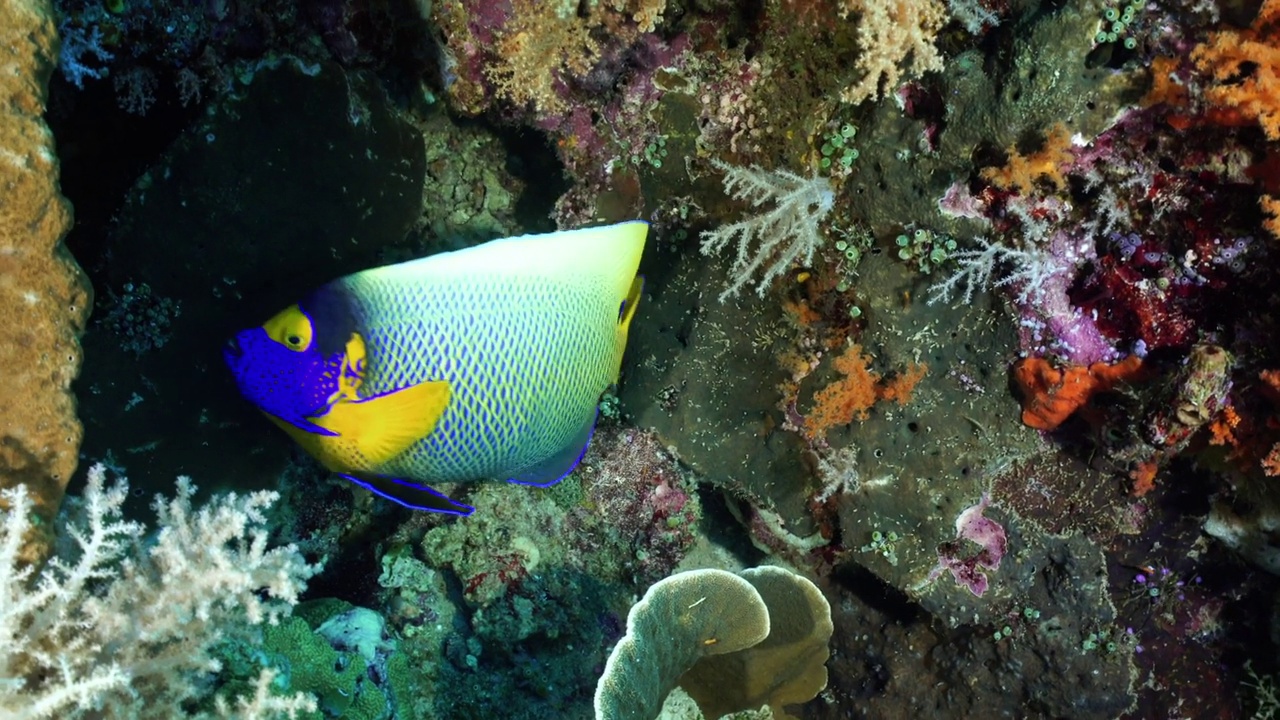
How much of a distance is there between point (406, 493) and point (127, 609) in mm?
811

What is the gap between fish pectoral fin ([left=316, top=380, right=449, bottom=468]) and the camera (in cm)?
200

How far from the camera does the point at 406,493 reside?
2199mm

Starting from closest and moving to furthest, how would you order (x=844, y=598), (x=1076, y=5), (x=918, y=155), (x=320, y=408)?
(x=320, y=408) < (x=1076, y=5) < (x=918, y=155) < (x=844, y=598)

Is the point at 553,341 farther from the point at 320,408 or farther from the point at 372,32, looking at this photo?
the point at 372,32

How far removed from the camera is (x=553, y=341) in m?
2.13

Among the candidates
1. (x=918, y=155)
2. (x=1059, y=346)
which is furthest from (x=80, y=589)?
(x=1059, y=346)

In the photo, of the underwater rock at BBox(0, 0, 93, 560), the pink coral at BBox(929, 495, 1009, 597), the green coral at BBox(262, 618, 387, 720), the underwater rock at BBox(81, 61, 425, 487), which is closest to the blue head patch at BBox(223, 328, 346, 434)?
the underwater rock at BBox(0, 0, 93, 560)

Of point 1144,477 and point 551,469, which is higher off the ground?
point 551,469

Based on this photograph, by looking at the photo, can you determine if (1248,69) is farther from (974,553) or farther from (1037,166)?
(974,553)

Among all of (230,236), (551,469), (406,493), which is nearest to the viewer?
(406,493)

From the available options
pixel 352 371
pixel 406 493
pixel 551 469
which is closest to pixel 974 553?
pixel 551 469

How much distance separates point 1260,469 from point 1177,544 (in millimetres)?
562

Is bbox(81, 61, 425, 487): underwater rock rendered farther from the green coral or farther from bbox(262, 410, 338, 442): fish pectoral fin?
bbox(262, 410, 338, 442): fish pectoral fin

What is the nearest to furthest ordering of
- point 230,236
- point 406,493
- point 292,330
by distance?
point 292,330 → point 406,493 → point 230,236
